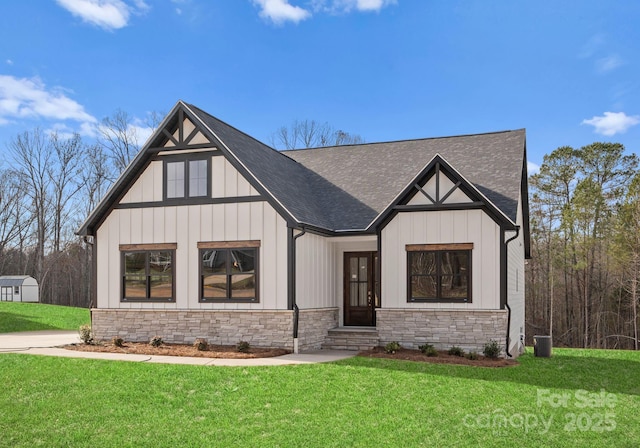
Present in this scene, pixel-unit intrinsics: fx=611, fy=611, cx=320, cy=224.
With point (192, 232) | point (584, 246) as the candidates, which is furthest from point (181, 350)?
point (584, 246)

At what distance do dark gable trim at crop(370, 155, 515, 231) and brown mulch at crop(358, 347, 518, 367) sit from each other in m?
3.21

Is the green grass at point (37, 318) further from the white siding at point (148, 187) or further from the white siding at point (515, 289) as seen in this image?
the white siding at point (515, 289)

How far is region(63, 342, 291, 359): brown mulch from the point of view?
46.9 ft

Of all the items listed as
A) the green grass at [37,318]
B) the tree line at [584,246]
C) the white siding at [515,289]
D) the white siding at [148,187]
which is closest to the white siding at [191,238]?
the white siding at [148,187]

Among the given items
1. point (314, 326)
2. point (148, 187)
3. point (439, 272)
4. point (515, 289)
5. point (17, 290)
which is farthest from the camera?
point (17, 290)

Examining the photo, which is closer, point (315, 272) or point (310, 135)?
point (315, 272)

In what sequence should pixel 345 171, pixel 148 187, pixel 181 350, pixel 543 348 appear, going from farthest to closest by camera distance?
1. pixel 345 171
2. pixel 148 187
3. pixel 543 348
4. pixel 181 350

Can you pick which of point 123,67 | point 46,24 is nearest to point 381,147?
point 123,67

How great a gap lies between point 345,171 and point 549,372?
10.0 meters

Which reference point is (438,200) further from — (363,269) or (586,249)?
(586,249)

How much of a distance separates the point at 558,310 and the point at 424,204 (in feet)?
77.0

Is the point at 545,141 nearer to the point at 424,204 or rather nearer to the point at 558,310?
the point at 558,310

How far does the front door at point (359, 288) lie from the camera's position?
57.9 feet

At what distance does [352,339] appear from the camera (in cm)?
1639
